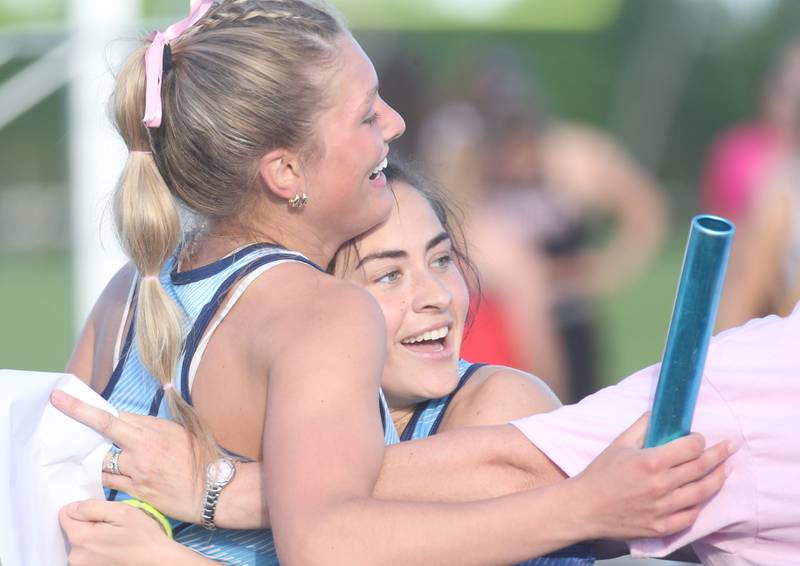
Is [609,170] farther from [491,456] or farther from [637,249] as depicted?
[491,456]

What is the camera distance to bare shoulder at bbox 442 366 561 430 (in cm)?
198

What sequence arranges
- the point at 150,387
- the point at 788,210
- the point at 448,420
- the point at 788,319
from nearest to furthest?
the point at 788,319 < the point at 150,387 < the point at 448,420 < the point at 788,210

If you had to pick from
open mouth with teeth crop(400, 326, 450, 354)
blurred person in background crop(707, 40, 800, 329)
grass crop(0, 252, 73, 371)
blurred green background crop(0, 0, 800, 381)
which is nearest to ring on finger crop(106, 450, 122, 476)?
open mouth with teeth crop(400, 326, 450, 354)

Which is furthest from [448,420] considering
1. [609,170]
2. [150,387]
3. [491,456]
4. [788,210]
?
[609,170]

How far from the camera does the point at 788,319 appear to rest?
166cm

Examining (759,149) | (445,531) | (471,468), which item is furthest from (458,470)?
(759,149)

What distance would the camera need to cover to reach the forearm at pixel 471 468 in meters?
1.70

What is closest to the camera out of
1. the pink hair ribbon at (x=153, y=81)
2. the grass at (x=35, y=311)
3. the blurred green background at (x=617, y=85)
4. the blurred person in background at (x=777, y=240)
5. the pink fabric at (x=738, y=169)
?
the pink hair ribbon at (x=153, y=81)

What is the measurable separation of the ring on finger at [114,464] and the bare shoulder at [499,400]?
565mm

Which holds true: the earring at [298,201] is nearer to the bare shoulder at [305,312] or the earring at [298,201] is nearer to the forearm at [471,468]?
the bare shoulder at [305,312]

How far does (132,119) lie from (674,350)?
966 mm

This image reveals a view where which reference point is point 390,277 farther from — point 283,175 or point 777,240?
point 777,240

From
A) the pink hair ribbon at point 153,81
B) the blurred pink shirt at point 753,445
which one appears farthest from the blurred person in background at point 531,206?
the blurred pink shirt at point 753,445

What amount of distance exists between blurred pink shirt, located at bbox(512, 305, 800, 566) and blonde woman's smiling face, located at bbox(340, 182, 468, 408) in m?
0.62
